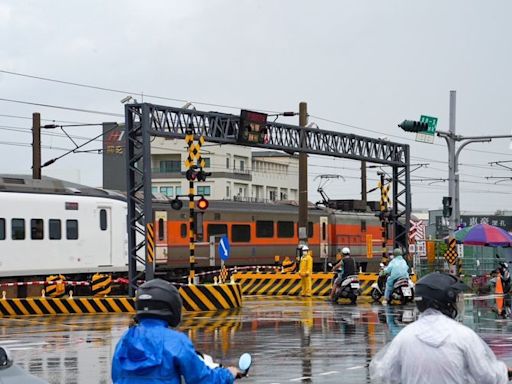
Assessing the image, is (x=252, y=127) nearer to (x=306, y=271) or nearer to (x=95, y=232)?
(x=306, y=271)

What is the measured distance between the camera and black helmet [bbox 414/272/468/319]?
5.58 m

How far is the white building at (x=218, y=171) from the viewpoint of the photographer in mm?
99688

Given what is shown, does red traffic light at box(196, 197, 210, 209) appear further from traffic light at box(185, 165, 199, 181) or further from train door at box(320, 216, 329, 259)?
train door at box(320, 216, 329, 259)

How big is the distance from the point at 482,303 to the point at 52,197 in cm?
1340

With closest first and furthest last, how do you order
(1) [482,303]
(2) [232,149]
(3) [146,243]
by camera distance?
(3) [146,243], (1) [482,303], (2) [232,149]

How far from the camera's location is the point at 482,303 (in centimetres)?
3164

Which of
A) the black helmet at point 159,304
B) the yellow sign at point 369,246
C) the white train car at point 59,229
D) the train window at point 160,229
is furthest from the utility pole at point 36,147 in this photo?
the black helmet at point 159,304

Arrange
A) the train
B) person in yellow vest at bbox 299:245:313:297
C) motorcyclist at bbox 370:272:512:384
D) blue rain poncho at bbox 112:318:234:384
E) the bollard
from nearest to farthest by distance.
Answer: blue rain poncho at bbox 112:318:234:384
motorcyclist at bbox 370:272:512:384
the train
person in yellow vest at bbox 299:245:313:297
the bollard

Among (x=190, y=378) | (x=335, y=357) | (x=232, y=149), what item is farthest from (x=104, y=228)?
(x=232, y=149)

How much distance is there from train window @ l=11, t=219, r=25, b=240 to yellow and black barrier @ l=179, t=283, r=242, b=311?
22.4 feet

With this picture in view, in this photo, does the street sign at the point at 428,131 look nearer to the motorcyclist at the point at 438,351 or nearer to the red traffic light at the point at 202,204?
the red traffic light at the point at 202,204

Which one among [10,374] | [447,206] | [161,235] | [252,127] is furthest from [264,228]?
[10,374]

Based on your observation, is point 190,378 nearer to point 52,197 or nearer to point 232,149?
point 52,197

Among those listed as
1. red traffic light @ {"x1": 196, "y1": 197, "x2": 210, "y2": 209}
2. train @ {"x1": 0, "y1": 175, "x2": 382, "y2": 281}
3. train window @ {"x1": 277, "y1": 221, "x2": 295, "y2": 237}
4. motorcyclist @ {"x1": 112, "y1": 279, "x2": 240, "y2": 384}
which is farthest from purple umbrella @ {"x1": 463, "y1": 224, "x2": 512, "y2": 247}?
motorcyclist @ {"x1": 112, "y1": 279, "x2": 240, "y2": 384}
